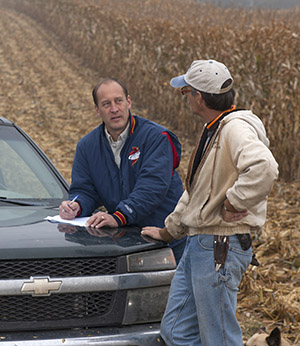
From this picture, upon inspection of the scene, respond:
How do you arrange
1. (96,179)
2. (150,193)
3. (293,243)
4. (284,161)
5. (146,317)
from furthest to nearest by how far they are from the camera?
(284,161) → (293,243) → (96,179) → (150,193) → (146,317)

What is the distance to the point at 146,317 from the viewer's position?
12.5 ft

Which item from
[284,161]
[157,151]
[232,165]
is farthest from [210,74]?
[284,161]

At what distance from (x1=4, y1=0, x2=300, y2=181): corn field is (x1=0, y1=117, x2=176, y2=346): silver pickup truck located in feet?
22.6

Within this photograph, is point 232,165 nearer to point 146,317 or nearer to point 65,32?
point 146,317

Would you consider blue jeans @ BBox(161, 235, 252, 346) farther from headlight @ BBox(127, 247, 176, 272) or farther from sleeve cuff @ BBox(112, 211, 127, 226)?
sleeve cuff @ BBox(112, 211, 127, 226)

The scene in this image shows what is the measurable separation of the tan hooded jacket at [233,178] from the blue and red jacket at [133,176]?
620 millimetres

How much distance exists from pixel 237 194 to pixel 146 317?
106 centimetres

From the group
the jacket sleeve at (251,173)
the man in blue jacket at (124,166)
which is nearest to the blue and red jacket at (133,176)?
the man in blue jacket at (124,166)

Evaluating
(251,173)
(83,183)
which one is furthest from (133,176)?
(251,173)

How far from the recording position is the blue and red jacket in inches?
166

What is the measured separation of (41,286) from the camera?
354cm

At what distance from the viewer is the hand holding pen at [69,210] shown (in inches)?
169

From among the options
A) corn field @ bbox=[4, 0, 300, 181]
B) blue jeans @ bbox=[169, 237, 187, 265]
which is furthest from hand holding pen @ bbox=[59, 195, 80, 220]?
corn field @ bbox=[4, 0, 300, 181]

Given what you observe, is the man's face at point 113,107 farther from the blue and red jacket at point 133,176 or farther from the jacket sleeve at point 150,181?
the jacket sleeve at point 150,181
